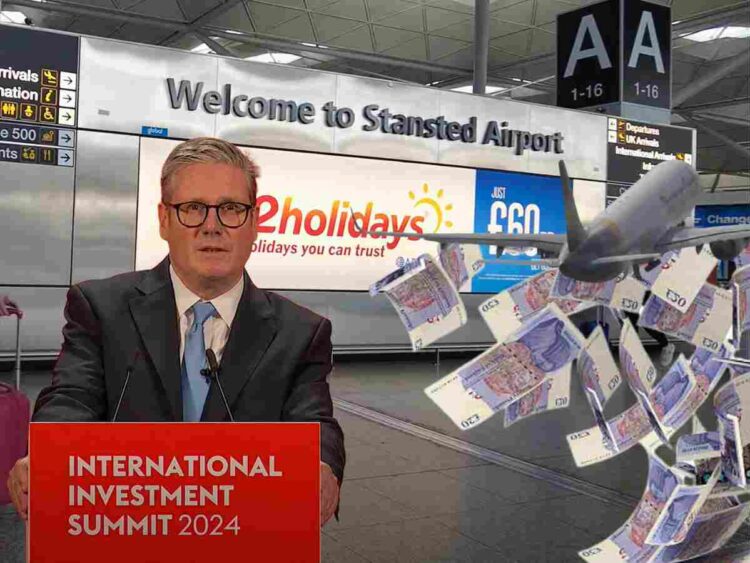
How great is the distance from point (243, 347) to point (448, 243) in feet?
3.42

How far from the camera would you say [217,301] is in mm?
1600

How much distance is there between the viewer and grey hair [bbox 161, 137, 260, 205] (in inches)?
59.7

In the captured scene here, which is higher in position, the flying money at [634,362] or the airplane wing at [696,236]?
the airplane wing at [696,236]

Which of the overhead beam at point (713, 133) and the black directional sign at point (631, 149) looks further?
the overhead beam at point (713, 133)

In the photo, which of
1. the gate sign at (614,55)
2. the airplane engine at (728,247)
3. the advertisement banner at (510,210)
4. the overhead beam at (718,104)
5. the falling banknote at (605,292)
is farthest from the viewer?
the overhead beam at (718,104)

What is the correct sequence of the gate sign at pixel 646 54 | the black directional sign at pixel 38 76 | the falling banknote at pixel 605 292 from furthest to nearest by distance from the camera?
the gate sign at pixel 646 54 < the black directional sign at pixel 38 76 < the falling banknote at pixel 605 292

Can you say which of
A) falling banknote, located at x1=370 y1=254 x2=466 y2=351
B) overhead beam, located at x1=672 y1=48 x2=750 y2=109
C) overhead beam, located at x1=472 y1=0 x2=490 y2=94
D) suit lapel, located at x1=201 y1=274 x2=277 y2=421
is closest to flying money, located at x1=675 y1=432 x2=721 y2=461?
falling banknote, located at x1=370 y1=254 x2=466 y2=351

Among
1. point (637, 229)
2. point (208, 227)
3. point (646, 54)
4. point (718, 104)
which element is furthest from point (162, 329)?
point (718, 104)

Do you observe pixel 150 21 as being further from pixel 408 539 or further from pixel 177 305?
pixel 177 305

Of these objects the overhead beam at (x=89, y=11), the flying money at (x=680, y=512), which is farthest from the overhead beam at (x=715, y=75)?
the flying money at (x=680, y=512)

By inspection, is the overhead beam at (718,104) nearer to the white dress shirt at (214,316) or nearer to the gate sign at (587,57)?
the gate sign at (587,57)

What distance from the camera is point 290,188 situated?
9367 mm

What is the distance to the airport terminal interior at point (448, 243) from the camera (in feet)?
8.82

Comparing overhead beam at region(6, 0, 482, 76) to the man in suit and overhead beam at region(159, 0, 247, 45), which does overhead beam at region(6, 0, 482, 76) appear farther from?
the man in suit
